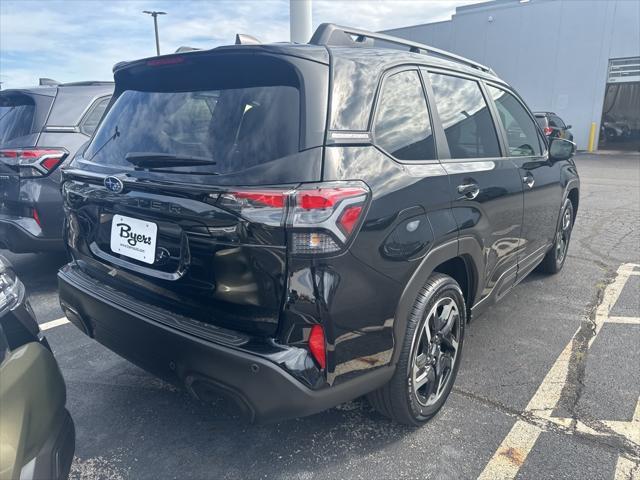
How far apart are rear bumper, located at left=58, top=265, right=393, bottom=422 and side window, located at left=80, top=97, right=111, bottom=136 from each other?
109 inches

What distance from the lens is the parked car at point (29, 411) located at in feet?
4.50

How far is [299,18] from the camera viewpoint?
34.9ft

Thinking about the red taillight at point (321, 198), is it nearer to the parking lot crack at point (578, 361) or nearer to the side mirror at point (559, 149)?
the parking lot crack at point (578, 361)

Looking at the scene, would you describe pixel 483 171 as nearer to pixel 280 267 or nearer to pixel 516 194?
pixel 516 194

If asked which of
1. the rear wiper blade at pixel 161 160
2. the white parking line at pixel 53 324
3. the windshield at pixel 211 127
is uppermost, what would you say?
the windshield at pixel 211 127

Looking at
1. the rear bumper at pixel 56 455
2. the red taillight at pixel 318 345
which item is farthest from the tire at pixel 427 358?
the rear bumper at pixel 56 455

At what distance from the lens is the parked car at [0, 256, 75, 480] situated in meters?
1.37

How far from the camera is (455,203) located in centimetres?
243

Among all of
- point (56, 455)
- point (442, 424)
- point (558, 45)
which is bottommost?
point (442, 424)

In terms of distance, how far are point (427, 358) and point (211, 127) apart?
4.98ft

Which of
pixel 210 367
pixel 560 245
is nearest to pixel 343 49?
pixel 210 367

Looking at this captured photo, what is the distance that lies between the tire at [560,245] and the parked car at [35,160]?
4.48m

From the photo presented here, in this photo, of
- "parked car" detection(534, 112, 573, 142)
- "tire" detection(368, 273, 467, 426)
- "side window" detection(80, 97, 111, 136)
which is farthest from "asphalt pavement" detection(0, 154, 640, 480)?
"parked car" detection(534, 112, 573, 142)

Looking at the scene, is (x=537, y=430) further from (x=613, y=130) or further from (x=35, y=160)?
(x=613, y=130)
